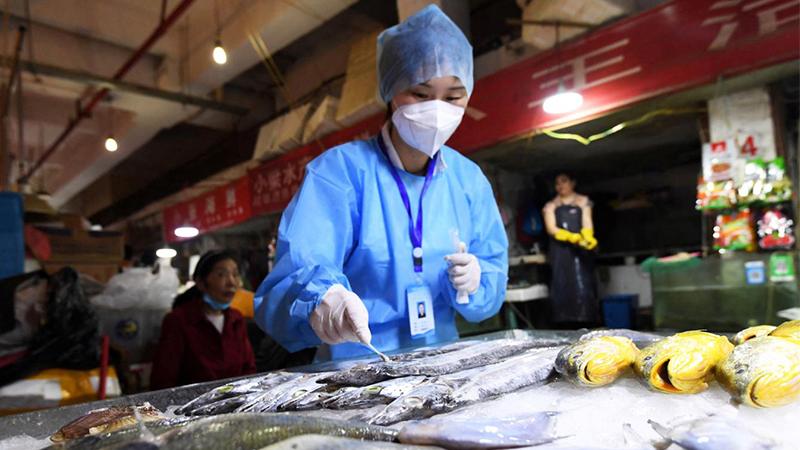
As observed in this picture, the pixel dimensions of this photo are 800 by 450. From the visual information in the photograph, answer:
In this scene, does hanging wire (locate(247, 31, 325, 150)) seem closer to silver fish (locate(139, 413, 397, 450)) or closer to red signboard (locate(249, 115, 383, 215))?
red signboard (locate(249, 115, 383, 215))

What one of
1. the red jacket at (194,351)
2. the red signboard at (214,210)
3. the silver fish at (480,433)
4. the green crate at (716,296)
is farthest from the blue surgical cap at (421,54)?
the red signboard at (214,210)

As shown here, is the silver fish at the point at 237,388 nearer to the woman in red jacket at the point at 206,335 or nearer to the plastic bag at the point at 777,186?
the woman in red jacket at the point at 206,335

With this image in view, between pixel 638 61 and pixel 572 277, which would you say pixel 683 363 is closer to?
pixel 638 61

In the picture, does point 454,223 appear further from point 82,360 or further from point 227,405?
point 82,360

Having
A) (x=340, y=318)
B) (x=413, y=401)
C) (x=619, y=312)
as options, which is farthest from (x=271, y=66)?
(x=413, y=401)

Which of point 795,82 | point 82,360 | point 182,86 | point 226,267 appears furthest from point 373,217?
point 182,86

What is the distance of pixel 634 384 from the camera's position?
1.08 m

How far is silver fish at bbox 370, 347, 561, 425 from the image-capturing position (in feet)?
3.11

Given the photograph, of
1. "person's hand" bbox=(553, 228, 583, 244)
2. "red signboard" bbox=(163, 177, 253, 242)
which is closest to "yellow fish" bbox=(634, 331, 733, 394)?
"person's hand" bbox=(553, 228, 583, 244)

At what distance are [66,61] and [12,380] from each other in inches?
188

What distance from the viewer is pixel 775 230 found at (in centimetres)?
344

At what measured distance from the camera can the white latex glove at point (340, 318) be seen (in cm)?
135

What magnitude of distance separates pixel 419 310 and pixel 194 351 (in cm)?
254

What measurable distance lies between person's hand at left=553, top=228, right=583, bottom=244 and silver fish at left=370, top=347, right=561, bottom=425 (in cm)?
464
